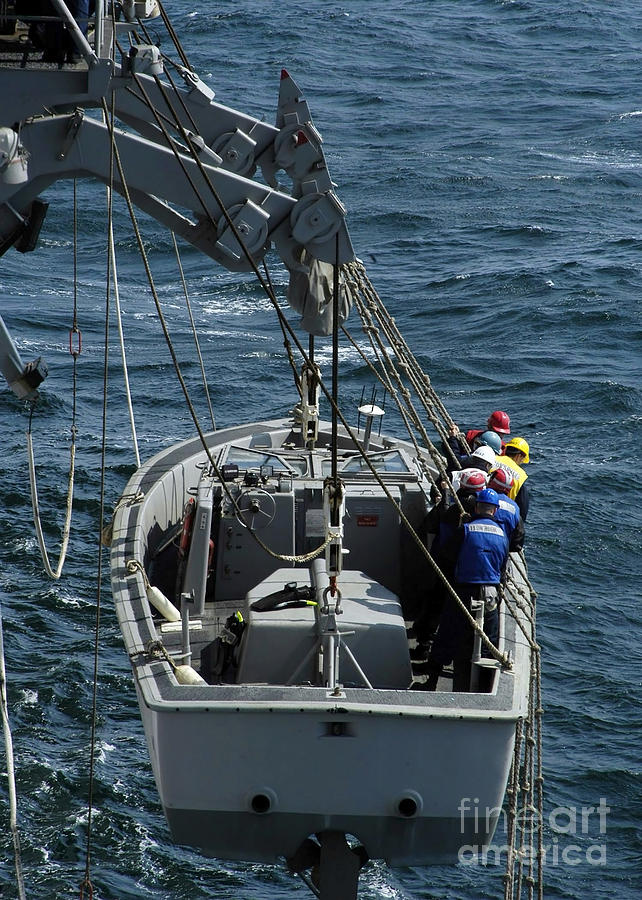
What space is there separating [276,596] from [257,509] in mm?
1784

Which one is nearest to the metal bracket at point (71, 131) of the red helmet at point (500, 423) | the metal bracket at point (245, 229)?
the metal bracket at point (245, 229)

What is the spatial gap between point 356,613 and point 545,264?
24011mm

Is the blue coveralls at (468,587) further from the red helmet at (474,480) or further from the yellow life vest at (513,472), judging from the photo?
the yellow life vest at (513,472)

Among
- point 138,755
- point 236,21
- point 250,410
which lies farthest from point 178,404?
point 236,21

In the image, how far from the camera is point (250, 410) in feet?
81.8

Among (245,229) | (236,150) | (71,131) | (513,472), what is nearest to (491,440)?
(513,472)

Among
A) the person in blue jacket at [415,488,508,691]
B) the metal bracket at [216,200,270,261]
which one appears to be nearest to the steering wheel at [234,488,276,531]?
the person in blue jacket at [415,488,508,691]

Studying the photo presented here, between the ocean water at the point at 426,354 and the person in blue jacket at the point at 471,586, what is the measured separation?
401 centimetres

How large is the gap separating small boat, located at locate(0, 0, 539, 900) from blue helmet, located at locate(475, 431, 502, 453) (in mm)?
708

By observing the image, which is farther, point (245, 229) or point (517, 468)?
point (517, 468)

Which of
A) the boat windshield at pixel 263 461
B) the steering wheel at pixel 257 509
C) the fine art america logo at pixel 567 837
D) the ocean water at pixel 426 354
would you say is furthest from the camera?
the ocean water at pixel 426 354

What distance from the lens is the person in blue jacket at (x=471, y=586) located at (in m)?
10.8

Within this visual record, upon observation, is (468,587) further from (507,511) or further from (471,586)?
(507,511)

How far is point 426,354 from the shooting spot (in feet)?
90.8
